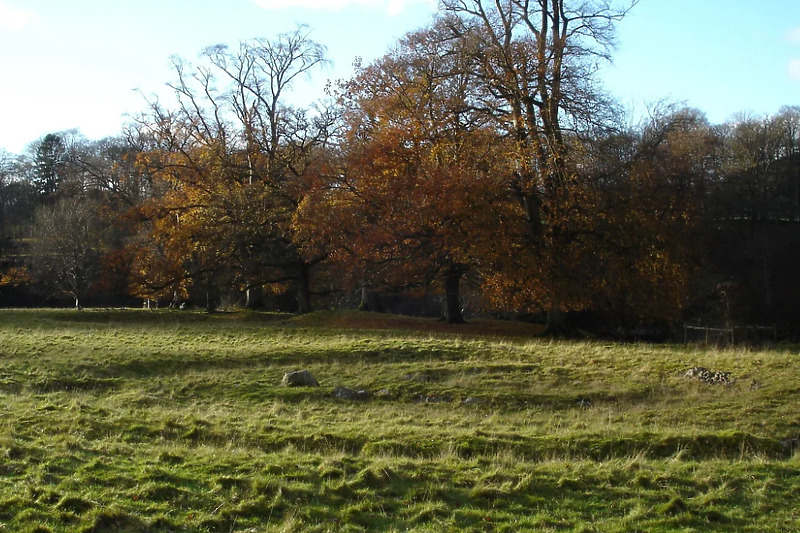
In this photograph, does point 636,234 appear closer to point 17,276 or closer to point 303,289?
point 303,289

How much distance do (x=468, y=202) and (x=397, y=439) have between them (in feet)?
53.2

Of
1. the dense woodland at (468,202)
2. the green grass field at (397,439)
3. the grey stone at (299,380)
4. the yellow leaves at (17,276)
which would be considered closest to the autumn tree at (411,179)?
the dense woodland at (468,202)

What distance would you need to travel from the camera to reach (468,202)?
1001 inches

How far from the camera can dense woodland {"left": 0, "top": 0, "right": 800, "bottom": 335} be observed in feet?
84.2

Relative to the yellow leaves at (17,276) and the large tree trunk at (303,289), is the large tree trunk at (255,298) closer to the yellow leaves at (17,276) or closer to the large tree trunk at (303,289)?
the large tree trunk at (303,289)

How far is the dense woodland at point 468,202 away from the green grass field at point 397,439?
6733mm

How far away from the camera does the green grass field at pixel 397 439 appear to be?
668cm

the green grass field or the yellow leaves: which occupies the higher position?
the yellow leaves

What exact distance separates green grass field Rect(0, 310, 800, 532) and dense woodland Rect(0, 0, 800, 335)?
22.1 ft

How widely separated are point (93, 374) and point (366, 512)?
39.7ft

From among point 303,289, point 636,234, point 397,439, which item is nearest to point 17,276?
point 303,289

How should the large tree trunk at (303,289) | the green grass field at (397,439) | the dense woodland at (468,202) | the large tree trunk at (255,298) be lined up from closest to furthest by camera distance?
the green grass field at (397,439)
the dense woodland at (468,202)
the large tree trunk at (303,289)
the large tree trunk at (255,298)

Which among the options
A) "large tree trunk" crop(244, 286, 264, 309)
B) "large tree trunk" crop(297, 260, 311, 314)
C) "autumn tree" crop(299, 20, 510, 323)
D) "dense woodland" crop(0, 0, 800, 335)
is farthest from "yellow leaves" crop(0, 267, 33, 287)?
"autumn tree" crop(299, 20, 510, 323)

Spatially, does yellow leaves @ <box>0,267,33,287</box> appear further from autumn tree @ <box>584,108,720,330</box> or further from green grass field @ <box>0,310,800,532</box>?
autumn tree @ <box>584,108,720,330</box>
